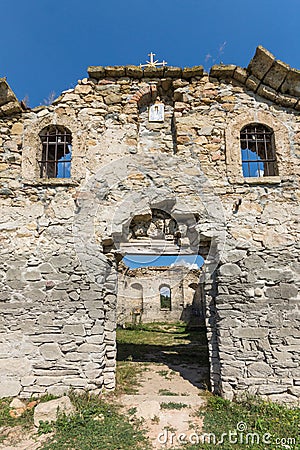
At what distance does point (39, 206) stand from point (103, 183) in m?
1.19

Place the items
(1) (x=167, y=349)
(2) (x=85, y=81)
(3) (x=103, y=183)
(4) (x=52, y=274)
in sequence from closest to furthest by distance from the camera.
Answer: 1. (4) (x=52, y=274)
2. (3) (x=103, y=183)
3. (2) (x=85, y=81)
4. (1) (x=167, y=349)

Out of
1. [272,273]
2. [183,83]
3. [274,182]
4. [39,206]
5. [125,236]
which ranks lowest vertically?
[272,273]

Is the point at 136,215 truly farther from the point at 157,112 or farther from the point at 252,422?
the point at 252,422

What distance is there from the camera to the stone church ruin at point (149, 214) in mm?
4871

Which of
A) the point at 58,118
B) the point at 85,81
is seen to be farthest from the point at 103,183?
the point at 85,81

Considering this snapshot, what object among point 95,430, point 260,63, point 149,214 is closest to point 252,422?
point 95,430

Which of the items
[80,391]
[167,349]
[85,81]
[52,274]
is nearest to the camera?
[80,391]

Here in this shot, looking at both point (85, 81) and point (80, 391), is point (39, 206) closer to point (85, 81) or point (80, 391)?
point (85, 81)

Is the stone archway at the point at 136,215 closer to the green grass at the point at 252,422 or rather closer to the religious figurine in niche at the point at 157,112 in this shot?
the green grass at the point at 252,422

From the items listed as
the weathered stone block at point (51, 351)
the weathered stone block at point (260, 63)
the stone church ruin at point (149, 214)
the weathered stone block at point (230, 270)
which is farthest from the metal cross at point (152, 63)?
the weathered stone block at point (51, 351)

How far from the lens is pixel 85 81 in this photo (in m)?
5.93

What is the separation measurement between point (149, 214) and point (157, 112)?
2.17 m

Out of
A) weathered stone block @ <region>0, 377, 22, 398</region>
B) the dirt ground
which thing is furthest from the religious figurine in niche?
weathered stone block @ <region>0, 377, 22, 398</region>

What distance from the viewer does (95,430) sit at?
13.2 feet
